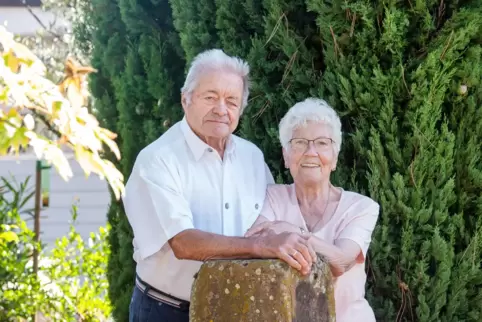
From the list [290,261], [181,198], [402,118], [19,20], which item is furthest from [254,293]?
[19,20]

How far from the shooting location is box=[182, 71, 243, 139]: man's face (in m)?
3.23

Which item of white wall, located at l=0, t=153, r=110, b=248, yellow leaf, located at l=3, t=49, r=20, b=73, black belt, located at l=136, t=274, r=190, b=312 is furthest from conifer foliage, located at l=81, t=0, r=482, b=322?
white wall, located at l=0, t=153, r=110, b=248

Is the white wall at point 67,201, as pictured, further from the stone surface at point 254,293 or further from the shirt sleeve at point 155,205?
the stone surface at point 254,293

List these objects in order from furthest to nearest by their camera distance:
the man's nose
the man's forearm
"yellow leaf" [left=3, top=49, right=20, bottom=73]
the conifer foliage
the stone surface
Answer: the conifer foliage, the man's nose, the man's forearm, the stone surface, "yellow leaf" [left=3, top=49, right=20, bottom=73]

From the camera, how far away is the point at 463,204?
3963mm

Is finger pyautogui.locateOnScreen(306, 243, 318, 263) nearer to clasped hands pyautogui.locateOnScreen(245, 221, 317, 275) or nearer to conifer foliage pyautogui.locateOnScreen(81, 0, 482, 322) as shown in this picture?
clasped hands pyautogui.locateOnScreen(245, 221, 317, 275)

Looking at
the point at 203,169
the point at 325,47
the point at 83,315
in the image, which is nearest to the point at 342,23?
the point at 325,47

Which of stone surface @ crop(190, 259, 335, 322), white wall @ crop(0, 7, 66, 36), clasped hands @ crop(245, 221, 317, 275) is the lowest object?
stone surface @ crop(190, 259, 335, 322)

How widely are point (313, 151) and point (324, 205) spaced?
242 mm

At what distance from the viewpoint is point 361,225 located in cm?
315

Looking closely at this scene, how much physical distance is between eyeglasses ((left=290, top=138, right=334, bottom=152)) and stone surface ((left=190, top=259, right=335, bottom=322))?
1.73ft

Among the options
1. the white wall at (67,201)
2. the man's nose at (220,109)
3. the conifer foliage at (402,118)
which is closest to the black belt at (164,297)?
the man's nose at (220,109)

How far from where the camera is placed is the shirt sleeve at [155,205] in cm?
302

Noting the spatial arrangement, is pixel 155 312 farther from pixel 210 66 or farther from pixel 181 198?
pixel 210 66
